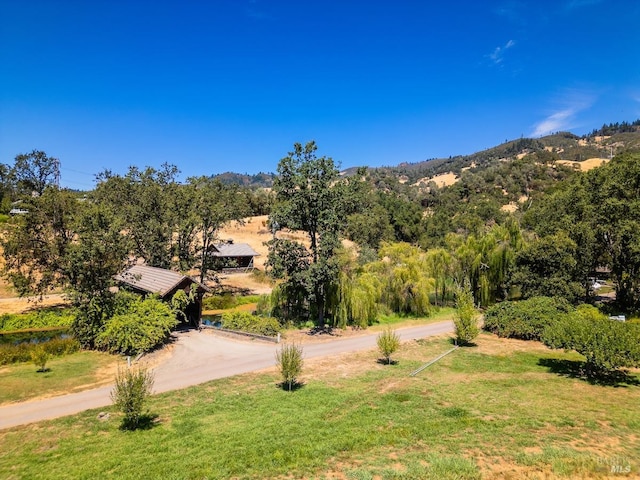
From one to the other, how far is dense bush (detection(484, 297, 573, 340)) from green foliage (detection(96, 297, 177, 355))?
22.6 meters

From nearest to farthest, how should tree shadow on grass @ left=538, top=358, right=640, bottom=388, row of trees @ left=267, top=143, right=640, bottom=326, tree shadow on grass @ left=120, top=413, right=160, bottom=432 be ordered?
tree shadow on grass @ left=120, top=413, right=160, bottom=432, tree shadow on grass @ left=538, top=358, right=640, bottom=388, row of trees @ left=267, top=143, right=640, bottom=326

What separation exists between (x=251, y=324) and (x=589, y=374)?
62.8 ft

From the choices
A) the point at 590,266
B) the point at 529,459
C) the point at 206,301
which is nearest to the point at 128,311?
the point at 206,301

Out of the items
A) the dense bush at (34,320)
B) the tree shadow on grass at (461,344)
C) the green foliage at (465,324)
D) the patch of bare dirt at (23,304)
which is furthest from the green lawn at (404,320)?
the patch of bare dirt at (23,304)

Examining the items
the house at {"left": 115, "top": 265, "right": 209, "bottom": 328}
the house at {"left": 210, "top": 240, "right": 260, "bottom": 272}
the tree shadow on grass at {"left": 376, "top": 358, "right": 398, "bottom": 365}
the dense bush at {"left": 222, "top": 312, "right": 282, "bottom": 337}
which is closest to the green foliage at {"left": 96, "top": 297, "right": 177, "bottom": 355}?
the house at {"left": 115, "top": 265, "right": 209, "bottom": 328}

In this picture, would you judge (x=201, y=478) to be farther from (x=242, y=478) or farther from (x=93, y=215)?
(x=93, y=215)

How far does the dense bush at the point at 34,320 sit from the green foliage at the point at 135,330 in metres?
13.3

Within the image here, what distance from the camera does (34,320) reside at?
1230 inches

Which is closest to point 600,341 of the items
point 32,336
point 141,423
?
point 141,423

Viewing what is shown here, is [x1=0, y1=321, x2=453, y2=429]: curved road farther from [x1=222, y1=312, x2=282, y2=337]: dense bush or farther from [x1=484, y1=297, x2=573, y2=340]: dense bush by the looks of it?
[x1=484, y1=297, x2=573, y2=340]: dense bush

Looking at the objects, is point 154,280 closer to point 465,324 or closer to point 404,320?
point 404,320

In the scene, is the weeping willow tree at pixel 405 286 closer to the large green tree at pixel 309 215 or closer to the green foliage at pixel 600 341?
the large green tree at pixel 309 215

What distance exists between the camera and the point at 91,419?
12.6m

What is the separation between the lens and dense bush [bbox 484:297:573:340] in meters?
25.4
